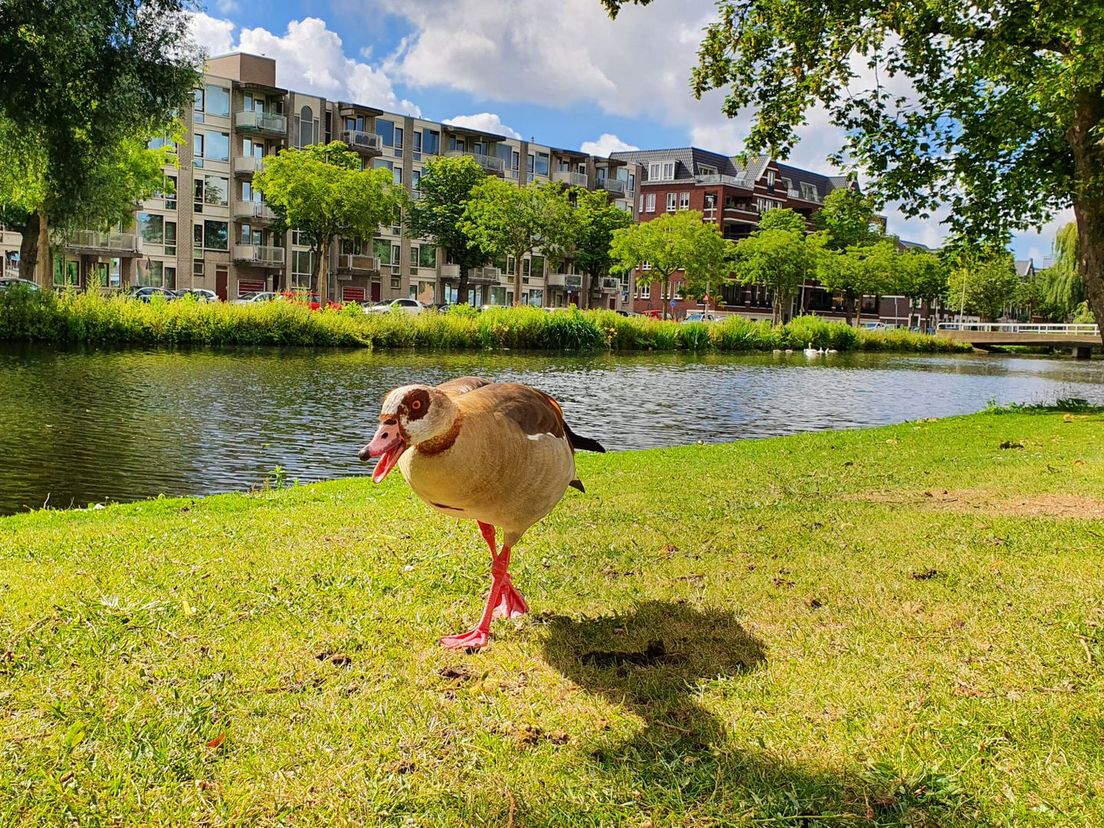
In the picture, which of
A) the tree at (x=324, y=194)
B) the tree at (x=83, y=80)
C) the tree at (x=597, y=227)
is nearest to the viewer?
the tree at (x=83, y=80)

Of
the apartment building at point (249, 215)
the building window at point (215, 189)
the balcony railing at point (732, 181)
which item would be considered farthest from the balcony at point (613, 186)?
the building window at point (215, 189)

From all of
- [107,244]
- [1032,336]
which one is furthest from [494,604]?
[1032,336]

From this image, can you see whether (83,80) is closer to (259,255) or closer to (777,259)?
(259,255)

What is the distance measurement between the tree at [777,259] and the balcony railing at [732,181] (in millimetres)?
22754

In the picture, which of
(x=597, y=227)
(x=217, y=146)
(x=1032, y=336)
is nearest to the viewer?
(x=217, y=146)

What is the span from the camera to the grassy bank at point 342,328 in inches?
1323

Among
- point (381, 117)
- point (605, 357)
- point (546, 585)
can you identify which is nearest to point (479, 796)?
point (546, 585)

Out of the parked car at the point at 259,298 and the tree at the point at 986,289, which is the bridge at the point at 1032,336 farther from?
the parked car at the point at 259,298

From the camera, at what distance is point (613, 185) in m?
95.1

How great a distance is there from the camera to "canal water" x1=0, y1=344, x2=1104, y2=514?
518 inches

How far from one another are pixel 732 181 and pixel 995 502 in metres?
99.6

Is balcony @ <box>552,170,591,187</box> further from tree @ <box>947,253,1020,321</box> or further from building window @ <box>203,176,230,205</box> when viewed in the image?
tree @ <box>947,253,1020,321</box>

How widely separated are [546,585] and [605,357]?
3795 centimetres

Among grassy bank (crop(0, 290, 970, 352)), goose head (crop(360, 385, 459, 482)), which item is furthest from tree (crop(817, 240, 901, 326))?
goose head (crop(360, 385, 459, 482))
